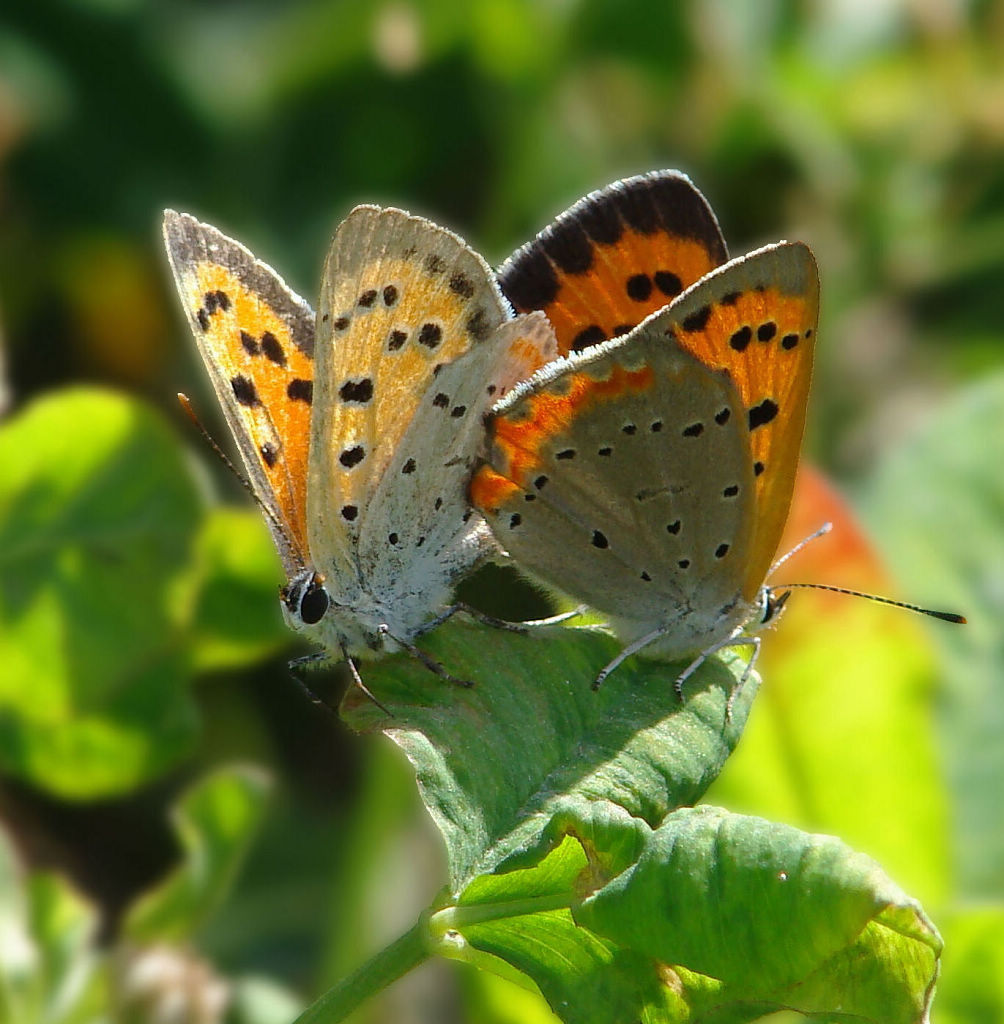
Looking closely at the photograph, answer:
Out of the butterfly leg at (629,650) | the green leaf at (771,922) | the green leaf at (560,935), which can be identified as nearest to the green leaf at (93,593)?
the butterfly leg at (629,650)

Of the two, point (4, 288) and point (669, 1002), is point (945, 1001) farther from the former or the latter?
point (4, 288)

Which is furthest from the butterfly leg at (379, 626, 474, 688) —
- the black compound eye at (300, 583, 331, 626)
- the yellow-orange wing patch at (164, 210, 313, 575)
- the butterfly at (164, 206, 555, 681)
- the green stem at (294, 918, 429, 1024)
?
the green stem at (294, 918, 429, 1024)

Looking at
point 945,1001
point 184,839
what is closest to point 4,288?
point 184,839

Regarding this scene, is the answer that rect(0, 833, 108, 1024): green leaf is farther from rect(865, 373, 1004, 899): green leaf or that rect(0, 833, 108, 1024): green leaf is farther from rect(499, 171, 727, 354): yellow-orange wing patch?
rect(865, 373, 1004, 899): green leaf

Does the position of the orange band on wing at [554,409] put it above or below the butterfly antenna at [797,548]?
above

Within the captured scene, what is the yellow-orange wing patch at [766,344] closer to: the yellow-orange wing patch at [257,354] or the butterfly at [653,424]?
the butterfly at [653,424]

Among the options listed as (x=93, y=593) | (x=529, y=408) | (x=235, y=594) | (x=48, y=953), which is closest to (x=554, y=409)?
(x=529, y=408)
